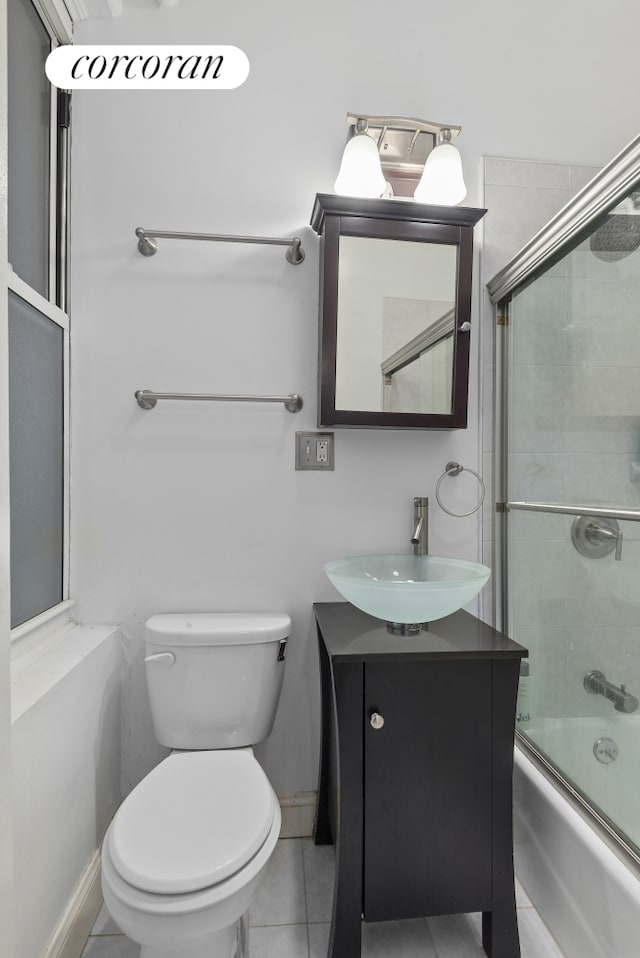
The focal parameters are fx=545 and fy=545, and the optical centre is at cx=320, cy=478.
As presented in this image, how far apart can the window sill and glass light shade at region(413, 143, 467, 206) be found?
5.10ft

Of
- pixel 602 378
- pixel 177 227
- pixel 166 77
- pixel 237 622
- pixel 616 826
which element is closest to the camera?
pixel 616 826

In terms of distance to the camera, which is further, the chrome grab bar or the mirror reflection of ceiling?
the mirror reflection of ceiling

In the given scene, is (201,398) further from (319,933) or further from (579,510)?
(319,933)

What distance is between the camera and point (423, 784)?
3.97ft

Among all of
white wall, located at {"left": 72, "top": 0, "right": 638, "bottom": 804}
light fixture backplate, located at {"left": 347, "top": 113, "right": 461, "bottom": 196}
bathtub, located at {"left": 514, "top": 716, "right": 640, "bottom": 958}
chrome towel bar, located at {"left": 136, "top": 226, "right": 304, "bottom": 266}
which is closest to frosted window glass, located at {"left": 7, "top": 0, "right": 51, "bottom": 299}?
white wall, located at {"left": 72, "top": 0, "right": 638, "bottom": 804}

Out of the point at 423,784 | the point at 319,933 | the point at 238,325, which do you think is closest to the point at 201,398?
the point at 238,325

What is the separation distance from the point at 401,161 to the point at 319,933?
2.07 m

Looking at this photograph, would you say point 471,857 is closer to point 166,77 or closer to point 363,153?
point 363,153

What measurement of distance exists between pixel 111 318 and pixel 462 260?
3.41 ft

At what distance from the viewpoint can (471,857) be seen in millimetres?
1215

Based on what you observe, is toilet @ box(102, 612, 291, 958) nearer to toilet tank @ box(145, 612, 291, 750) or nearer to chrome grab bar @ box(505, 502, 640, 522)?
toilet tank @ box(145, 612, 291, 750)

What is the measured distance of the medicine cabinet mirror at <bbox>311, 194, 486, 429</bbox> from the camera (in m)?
1.54

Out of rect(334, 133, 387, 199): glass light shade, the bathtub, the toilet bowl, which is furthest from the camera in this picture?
rect(334, 133, 387, 199): glass light shade

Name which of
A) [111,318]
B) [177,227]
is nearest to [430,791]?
[111,318]
